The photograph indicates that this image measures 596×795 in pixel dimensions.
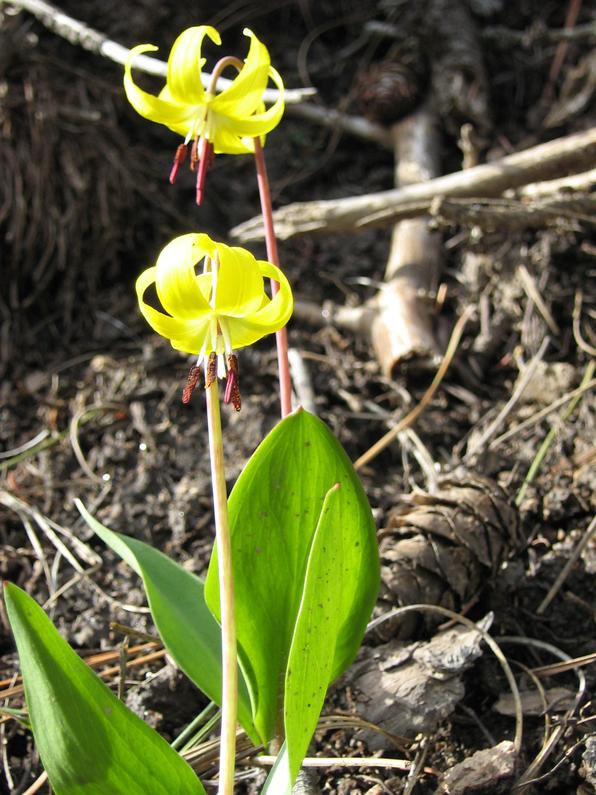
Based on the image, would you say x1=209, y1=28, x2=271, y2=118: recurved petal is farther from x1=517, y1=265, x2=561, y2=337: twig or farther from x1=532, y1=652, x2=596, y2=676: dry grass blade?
x1=517, y1=265, x2=561, y2=337: twig

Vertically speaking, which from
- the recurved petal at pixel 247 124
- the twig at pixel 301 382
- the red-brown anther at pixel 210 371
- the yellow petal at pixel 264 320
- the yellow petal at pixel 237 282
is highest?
the recurved petal at pixel 247 124

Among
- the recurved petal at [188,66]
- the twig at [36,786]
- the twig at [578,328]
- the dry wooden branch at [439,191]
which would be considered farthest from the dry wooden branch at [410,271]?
the twig at [36,786]

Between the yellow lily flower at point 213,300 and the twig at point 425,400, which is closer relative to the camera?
the yellow lily flower at point 213,300

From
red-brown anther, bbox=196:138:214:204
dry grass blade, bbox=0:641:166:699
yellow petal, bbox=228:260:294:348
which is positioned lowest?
dry grass blade, bbox=0:641:166:699

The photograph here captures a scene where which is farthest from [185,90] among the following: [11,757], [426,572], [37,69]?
[37,69]

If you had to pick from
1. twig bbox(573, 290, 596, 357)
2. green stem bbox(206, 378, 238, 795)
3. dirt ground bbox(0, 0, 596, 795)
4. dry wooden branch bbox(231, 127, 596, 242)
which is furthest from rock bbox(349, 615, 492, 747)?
dry wooden branch bbox(231, 127, 596, 242)

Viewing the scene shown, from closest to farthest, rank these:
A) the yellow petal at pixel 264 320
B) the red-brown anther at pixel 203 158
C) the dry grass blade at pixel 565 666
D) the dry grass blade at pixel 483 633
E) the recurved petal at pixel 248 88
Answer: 1. the yellow petal at pixel 264 320
2. the recurved petal at pixel 248 88
3. the red-brown anther at pixel 203 158
4. the dry grass blade at pixel 483 633
5. the dry grass blade at pixel 565 666

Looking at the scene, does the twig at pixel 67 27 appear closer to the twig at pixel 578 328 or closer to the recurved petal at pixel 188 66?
the twig at pixel 578 328
